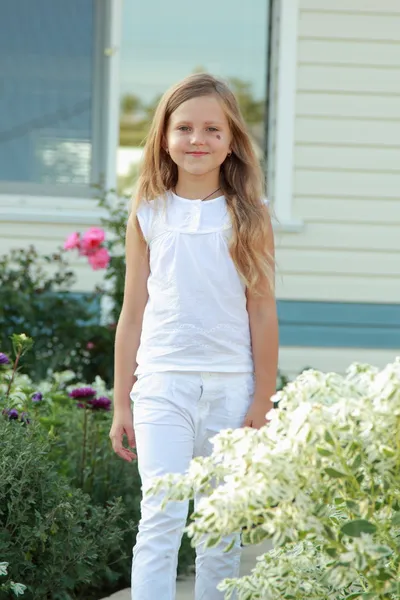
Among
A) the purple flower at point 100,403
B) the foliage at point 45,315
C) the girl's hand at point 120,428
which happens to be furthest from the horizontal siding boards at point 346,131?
the girl's hand at point 120,428

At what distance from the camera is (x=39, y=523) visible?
10.2 ft

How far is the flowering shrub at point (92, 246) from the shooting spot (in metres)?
5.69

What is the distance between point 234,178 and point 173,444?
2.60 feet

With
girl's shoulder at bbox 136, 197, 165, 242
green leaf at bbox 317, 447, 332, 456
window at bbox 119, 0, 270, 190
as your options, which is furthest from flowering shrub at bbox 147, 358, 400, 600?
window at bbox 119, 0, 270, 190

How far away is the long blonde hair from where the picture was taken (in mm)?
2850

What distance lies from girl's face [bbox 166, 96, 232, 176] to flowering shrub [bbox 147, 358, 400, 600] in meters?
0.81

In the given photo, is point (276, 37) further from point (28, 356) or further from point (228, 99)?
point (228, 99)

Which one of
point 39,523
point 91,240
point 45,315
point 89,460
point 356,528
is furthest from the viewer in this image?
point 45,315

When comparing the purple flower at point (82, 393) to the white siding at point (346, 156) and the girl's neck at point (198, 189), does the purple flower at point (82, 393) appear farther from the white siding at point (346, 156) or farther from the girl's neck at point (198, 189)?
the white siding at point (346, 156)

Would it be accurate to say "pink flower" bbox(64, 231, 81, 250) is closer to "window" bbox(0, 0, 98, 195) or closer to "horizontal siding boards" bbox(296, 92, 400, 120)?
"window" bbox(0, 0, 98, 195)

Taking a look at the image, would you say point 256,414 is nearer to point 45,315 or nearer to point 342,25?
point 45,315

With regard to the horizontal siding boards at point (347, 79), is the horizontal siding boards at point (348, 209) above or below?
below

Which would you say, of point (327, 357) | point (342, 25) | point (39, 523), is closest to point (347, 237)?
point (327, 357)

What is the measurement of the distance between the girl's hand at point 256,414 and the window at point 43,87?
3.86 m
